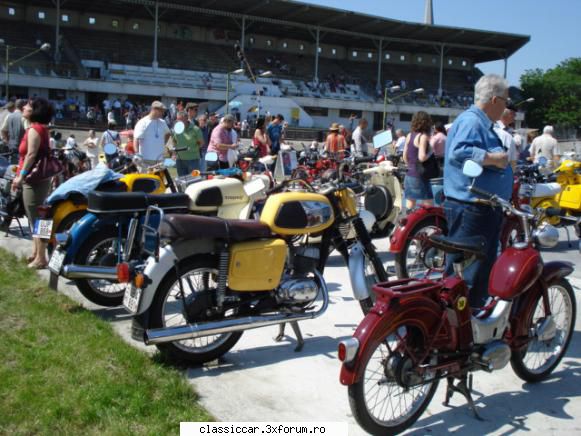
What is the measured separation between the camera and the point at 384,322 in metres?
3.12

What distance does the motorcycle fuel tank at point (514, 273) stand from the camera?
3.62 metres

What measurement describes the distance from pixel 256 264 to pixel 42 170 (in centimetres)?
328

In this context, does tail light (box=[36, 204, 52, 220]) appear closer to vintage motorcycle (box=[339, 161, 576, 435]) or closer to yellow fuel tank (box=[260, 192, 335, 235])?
yellow fuel tank (box=[260, 192, 335, 235])

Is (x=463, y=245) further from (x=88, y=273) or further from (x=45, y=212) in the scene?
(x=45, y=212)

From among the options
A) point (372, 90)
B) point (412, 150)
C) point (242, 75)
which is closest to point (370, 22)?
point (372, 90)

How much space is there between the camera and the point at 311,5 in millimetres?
51188

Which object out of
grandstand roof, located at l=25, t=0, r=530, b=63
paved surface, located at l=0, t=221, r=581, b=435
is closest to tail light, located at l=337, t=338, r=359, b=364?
paved surface, located at l=0, t=221, r=581, b=435

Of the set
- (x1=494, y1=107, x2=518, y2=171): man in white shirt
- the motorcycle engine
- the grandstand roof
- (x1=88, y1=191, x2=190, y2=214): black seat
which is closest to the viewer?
the motorcycle engine

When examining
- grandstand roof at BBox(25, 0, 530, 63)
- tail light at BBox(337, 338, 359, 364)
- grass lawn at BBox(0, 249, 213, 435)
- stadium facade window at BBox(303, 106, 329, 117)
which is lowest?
grass lawn at BBox(0, 249, 213, 435)

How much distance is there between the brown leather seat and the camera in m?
3.89

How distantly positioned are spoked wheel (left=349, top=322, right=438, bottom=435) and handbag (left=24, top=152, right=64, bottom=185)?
174 inches

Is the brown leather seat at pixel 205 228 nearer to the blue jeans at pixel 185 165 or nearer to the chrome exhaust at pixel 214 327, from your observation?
the chrome exhaust at pixel 214 327

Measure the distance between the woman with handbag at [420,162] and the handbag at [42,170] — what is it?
13.1ft

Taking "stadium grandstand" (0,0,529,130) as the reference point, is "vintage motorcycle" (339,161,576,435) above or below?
below
